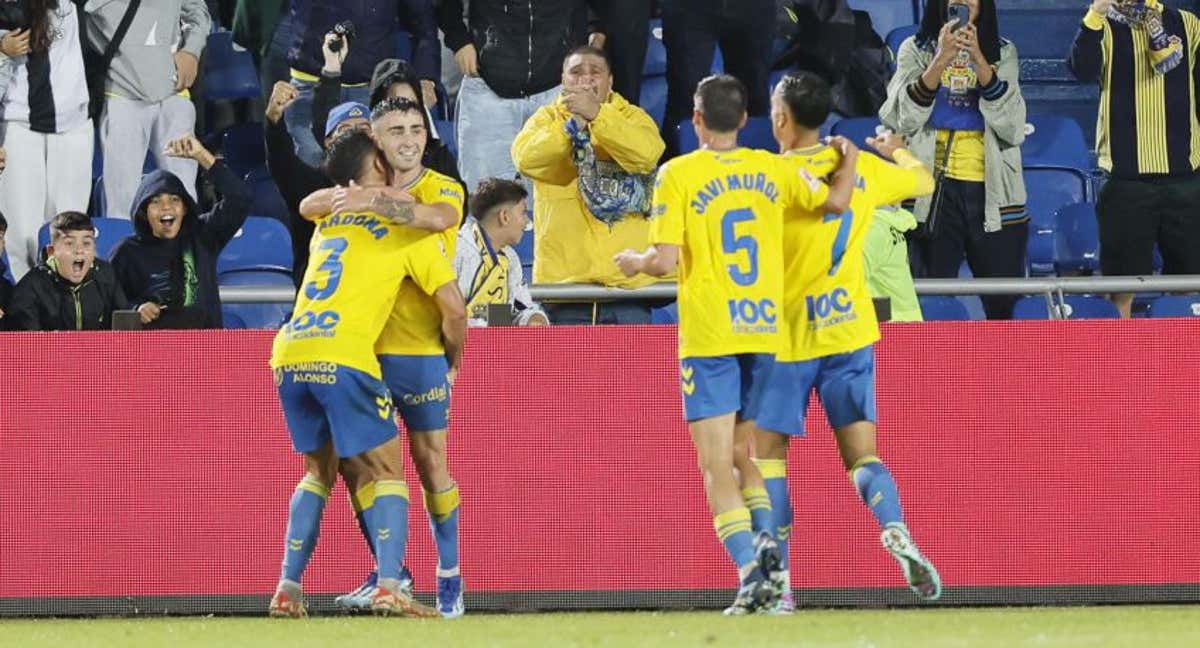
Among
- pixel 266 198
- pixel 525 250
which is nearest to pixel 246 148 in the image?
pixel 266 198

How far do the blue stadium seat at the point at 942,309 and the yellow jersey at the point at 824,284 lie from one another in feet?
12.9

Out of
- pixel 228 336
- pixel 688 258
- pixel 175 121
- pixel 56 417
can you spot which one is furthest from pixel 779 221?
pixel 175 121

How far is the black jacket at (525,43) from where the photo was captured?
11.0 meters

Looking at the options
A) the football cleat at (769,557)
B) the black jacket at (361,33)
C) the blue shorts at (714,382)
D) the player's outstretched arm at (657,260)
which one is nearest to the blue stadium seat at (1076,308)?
the black jacket at (361,33)

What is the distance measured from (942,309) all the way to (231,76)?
4.62 meters

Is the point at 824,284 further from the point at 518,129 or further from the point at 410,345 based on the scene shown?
the point at 518,129

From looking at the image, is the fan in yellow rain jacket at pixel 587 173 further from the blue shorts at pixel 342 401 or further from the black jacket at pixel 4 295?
the black jacket at pixel 4 295

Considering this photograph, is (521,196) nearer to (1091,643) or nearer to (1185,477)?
(1185,477)

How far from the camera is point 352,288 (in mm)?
7578

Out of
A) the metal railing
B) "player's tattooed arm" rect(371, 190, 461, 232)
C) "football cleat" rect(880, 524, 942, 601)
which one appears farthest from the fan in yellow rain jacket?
"football cleat" rect(880, 524, 942, 601)

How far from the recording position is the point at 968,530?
8.59 metres

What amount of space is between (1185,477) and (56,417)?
15.5 ft

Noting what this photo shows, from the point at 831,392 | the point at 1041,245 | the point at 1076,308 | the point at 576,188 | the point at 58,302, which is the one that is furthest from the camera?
the point at 1041,245

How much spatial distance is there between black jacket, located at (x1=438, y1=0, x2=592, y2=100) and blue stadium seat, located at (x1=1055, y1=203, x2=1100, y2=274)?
315 cm
